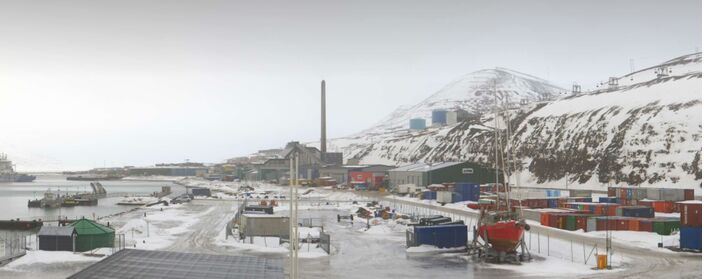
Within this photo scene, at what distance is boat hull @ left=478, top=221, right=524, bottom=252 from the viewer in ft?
108

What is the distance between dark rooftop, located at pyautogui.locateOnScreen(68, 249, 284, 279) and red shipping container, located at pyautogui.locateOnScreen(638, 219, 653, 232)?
30.8 meters

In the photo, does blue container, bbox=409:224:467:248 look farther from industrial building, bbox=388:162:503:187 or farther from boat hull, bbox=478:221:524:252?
industrial building, bbox=388:162:503:187

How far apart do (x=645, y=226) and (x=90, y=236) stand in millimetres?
34856

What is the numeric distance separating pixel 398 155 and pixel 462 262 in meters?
158

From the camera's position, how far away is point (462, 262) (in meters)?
32.7

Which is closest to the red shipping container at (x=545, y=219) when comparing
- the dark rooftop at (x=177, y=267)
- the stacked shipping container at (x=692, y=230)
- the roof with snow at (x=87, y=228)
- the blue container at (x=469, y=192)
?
the stacked shipping container at (x=692, y=230)

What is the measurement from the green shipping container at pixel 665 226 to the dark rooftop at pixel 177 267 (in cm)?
3074

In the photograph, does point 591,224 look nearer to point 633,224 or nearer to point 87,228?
point 633,224

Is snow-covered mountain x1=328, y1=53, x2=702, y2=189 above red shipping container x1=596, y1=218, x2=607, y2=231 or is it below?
above

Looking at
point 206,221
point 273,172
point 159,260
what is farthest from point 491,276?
point 273,172

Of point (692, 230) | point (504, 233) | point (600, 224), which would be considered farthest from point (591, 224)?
point (504, 233)

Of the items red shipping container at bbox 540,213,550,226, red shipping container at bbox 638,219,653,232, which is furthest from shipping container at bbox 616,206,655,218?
red shipping container at bbox 638,219,653,232

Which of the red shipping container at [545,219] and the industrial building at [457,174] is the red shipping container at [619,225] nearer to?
the red shipping container at [545,219]

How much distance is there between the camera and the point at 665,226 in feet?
141
